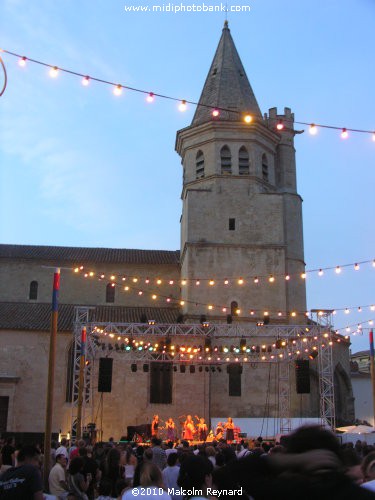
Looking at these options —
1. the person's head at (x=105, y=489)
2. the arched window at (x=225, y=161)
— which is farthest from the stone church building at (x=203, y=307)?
the person's head at (x=105, y=489)

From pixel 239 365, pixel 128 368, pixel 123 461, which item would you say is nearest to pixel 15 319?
pixel 128 368

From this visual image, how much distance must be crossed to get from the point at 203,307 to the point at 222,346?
356 centimetres

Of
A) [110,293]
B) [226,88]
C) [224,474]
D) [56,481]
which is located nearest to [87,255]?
[110,293]

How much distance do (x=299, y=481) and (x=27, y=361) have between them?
33526 millimetres

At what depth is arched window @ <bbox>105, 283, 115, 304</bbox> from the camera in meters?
39.2

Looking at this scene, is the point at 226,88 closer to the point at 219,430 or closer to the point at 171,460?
the point at 219,430

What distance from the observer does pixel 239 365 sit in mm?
33781

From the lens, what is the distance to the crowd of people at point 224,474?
8.33 feet

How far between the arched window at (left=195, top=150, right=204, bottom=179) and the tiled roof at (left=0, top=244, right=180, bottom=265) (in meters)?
5.90

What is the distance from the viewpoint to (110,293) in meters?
39.5

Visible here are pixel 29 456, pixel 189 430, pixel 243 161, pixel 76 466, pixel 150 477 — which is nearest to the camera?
pixel 150 477

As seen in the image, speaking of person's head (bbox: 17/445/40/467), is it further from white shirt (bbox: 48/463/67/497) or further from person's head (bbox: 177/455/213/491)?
white shirt (bbox: 48/463/67/497)

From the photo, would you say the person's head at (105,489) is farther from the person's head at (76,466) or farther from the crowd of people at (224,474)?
the person's head at (76,466)

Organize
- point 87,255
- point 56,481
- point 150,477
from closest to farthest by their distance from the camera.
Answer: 1. point 150,477
2. point 56,481
3. point 87,255
